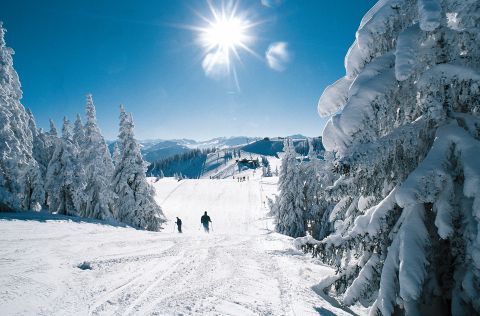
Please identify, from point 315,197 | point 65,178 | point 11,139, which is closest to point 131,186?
point 65,178

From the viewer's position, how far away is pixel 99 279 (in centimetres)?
852

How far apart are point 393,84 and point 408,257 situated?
3.05 meters

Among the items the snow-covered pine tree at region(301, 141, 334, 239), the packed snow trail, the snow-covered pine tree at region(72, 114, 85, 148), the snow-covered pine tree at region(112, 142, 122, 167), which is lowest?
the packed snow trail

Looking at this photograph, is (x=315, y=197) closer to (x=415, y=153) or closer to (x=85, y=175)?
(x=85, y=175)

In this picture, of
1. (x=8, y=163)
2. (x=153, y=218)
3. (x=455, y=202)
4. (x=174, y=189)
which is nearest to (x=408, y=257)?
(x=455, y=202)

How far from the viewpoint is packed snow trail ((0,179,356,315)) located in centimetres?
667

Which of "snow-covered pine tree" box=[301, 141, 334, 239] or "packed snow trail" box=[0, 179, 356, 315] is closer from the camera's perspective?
"packed snow trail" box=[0, 179, 356, 315]

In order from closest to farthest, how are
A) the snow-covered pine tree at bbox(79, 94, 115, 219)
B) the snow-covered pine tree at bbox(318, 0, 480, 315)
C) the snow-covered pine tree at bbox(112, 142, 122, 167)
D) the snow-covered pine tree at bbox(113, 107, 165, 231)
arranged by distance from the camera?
the snow-covered pine tree at bbox(318, 0, 480, 315) → the snow-covered pine tree at bbox(113, 107, 165, 231) → the snow-covered pine tree at bbox(79, 94, 115, 219) → the snow-covered pine tree at bbox(112, 142, 122, 167)

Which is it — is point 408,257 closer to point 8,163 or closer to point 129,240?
point 129,240

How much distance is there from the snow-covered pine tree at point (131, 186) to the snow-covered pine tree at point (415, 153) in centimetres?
2686

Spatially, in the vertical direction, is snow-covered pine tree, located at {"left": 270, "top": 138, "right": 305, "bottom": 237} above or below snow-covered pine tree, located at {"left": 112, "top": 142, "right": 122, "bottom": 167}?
below

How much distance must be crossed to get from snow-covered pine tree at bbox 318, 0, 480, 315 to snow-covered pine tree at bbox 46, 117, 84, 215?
1125 inches

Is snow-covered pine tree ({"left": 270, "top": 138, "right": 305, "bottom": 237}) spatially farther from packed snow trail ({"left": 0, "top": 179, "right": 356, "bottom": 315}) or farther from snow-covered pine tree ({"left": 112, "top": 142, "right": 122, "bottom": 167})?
snow-covered pine tree ({"left": 112, "top": 142, "right": 122, "bottom": 167})

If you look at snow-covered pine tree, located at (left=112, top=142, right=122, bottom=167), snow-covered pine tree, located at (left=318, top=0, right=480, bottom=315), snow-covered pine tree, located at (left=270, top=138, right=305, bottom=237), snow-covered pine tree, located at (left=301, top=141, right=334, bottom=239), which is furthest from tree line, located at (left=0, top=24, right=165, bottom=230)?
snow-covered pine tree, located at (left=318, top=0, right=480, bottom=315)
